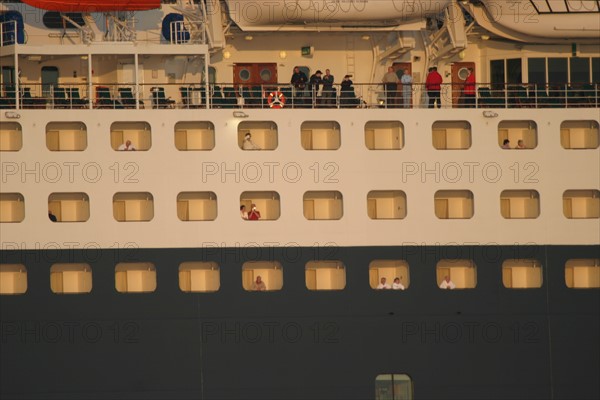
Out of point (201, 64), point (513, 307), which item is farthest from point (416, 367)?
point (201, 64)

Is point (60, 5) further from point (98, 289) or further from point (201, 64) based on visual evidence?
point (98, 289)

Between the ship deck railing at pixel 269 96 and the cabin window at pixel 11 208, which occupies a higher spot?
the ship deck railing at pixel 269 96

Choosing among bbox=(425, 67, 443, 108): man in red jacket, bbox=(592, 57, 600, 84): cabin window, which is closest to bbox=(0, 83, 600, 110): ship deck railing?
bbox=(425, 67, 443, 108): man in red jacket

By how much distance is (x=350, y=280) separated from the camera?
71.7 ft

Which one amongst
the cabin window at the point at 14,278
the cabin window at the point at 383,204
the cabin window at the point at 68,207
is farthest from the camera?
the cabin window at the point at 383,204

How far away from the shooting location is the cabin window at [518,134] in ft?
74.3

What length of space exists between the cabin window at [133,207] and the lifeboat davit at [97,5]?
11.5 feet

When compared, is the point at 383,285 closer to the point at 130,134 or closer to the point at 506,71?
the point at 130,134

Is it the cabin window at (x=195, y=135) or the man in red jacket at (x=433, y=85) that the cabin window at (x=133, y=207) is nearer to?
the cabin window at (x=195, y=135)

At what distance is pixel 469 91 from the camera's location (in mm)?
23234

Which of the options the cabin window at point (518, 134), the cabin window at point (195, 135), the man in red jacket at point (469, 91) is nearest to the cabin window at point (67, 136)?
the cabin window at point (195, 135)

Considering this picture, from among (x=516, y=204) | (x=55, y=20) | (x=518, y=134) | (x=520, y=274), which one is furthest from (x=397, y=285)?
(x=55, y=20)

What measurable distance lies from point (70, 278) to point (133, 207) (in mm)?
1657

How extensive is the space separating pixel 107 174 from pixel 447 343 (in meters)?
6.67
